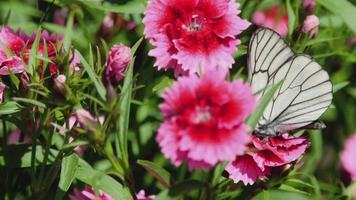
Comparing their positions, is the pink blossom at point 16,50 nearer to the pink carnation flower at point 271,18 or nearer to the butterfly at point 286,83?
the butterfly at point 286,83

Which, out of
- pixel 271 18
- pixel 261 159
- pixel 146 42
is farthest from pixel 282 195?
pixel 271 18

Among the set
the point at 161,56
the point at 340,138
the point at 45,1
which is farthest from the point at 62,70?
the point at 340,138

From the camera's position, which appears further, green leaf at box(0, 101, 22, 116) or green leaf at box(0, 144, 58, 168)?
green leaf at box(0, 144, 58, 168)

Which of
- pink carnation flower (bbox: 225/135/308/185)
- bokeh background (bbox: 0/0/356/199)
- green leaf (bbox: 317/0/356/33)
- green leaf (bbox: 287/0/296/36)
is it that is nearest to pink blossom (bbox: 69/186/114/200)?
bokeh background (bbox: 0/0/356/199)

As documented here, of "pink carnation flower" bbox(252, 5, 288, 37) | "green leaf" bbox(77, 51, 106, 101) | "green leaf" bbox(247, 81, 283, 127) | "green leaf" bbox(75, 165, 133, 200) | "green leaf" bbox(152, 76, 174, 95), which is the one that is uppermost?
"green leaf" bbox(247, 81, 283, 127)

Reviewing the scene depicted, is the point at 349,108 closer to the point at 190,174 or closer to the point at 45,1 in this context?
the point at 190,174

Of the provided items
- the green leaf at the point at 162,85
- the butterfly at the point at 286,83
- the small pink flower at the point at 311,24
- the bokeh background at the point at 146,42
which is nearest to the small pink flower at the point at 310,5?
the bokeh background at the point at 146,42

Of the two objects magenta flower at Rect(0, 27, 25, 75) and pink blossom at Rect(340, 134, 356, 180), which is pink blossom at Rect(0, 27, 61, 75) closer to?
magenta flower at Rect(0, 27, 25, 75)
